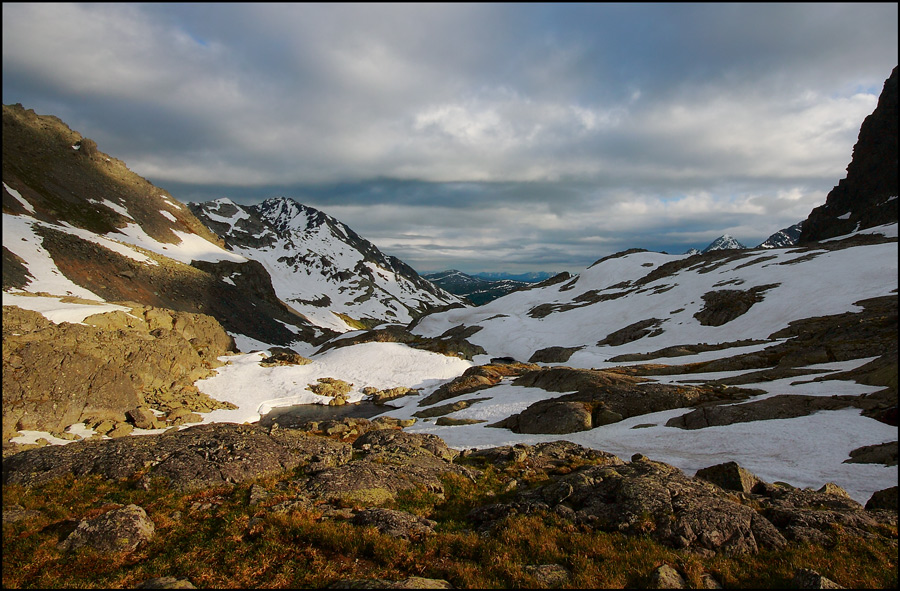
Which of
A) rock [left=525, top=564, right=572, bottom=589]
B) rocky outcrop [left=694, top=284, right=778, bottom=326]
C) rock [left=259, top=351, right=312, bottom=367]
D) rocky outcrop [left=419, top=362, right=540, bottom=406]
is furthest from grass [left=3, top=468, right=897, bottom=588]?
rocky outcrop [left=694, top=284, right=778, bottom=326]

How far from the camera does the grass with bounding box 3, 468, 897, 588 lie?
9.93 meters

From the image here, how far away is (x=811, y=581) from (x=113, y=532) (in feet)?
60.7

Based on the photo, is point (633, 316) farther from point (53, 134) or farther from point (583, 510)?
point (53, 134)

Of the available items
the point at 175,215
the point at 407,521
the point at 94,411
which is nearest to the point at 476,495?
the point at 407,521

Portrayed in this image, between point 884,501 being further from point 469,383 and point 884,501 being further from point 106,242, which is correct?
point 106,242

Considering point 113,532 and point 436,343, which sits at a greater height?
point 113,532

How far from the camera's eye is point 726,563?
10.4 m

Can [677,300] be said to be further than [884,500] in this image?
Yes

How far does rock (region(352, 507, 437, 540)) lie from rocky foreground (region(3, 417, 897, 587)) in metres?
0.04

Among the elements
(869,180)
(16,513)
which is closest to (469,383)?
(16,513)

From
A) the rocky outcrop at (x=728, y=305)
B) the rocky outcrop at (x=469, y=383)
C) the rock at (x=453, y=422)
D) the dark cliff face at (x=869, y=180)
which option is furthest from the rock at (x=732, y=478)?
the dark cliff face at (x=869, y=180)

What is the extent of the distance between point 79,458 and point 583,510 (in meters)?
21.3

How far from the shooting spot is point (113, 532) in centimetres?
1166

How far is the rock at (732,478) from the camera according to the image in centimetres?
1602
